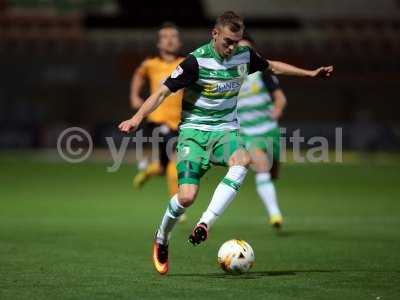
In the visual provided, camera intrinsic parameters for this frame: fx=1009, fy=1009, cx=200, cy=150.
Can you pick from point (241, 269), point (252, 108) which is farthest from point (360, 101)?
point (241, 269)

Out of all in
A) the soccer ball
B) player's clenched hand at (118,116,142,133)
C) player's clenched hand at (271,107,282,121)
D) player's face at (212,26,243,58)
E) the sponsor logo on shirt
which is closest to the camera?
player's clenched hand at (118,116,142,133)

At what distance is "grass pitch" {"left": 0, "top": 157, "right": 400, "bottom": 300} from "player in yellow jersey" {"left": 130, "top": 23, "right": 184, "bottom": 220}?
2.26ft

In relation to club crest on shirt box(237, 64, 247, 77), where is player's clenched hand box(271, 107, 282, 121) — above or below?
below

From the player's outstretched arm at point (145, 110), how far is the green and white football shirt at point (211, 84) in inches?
4.2

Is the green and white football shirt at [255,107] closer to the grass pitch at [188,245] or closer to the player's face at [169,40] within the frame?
the player's face at [169,40]

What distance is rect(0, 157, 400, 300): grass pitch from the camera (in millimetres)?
7352

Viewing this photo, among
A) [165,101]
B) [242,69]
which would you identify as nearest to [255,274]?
[242,69]

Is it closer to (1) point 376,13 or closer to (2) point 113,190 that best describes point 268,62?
(2) point 113,190

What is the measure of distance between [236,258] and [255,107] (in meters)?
4.97

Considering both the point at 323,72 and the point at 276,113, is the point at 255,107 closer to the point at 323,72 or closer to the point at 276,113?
the point at 276,113

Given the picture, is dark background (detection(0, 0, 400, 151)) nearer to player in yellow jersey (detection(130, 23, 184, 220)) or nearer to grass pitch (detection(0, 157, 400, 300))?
grass pitch (detection(0, 157, 400, 300))

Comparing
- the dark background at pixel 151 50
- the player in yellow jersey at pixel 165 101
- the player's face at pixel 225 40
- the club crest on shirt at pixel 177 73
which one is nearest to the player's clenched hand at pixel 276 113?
the player in yellow jersey at pixel 165 101

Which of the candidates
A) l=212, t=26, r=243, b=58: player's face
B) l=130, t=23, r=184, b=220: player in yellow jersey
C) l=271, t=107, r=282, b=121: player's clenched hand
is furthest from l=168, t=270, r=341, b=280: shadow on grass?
l=130, t=23, r=184, b=220: player in yellow jersey

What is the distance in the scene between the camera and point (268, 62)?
8859 millimetres
